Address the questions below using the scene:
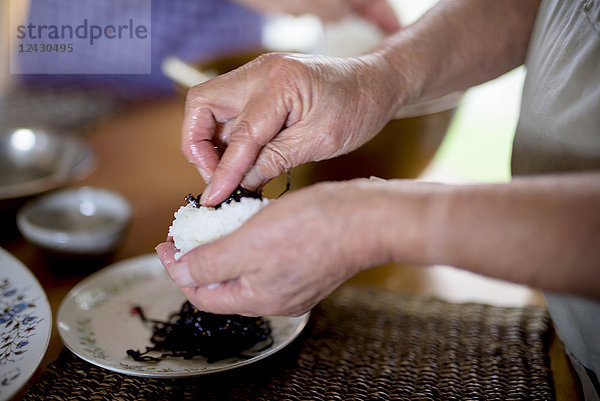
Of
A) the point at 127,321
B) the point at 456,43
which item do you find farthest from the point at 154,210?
the point at 456,43

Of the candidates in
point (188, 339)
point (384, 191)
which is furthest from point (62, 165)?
point (384, 191)

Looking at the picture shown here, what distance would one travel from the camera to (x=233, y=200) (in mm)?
866

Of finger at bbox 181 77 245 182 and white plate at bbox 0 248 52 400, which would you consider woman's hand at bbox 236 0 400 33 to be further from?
white plate at bbox 0 248 52 400

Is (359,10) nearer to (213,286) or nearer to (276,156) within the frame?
(276,156)

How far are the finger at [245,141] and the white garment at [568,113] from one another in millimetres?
418

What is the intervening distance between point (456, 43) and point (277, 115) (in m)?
0.43

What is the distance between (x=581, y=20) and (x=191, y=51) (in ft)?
6.09

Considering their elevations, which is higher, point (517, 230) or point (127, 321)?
point (517, 230)

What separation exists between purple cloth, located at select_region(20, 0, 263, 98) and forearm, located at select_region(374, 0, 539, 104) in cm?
141

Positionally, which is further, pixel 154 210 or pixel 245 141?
pixel 154 210

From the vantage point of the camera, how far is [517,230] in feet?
1.98

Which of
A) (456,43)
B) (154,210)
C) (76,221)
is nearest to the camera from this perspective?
(456,43)

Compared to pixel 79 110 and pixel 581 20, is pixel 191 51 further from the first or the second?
pixel 581 20

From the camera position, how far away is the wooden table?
3.80 feet
